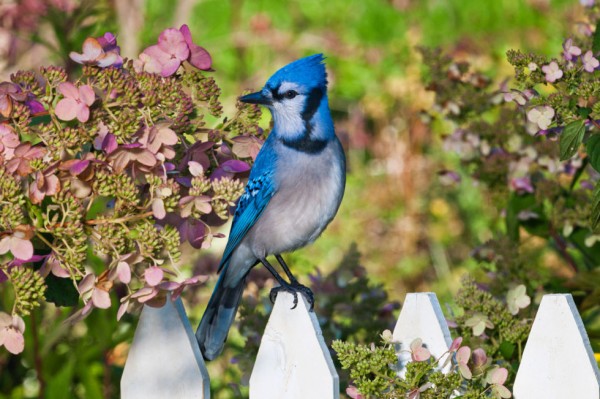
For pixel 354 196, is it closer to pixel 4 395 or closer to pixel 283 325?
pixel 4 395

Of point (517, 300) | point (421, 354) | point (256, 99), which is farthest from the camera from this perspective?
point (517, 300)

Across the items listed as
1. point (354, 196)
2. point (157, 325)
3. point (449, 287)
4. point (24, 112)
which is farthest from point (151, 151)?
point (354, 196)

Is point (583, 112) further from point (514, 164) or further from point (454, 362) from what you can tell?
point (514, 164)

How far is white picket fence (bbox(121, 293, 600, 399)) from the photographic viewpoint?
1.96 m

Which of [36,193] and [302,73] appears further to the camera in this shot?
[302,73]

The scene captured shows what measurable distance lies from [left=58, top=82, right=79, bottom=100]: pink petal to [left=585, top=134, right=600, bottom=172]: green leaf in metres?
1.05

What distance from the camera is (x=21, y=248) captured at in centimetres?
171

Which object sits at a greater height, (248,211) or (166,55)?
(166,55)

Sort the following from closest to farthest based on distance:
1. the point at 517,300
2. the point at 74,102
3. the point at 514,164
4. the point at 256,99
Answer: the point at 74,102 < the point at 256,99 < the point at 517,300 < the point at 514,164

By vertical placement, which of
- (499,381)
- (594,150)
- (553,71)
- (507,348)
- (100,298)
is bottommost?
(507,348)

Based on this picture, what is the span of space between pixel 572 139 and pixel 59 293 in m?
1.12

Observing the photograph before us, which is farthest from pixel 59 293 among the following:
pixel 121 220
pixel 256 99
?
pixel 256 99

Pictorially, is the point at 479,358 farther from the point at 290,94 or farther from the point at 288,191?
the point at 290,94

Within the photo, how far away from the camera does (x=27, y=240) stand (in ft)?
5.62
